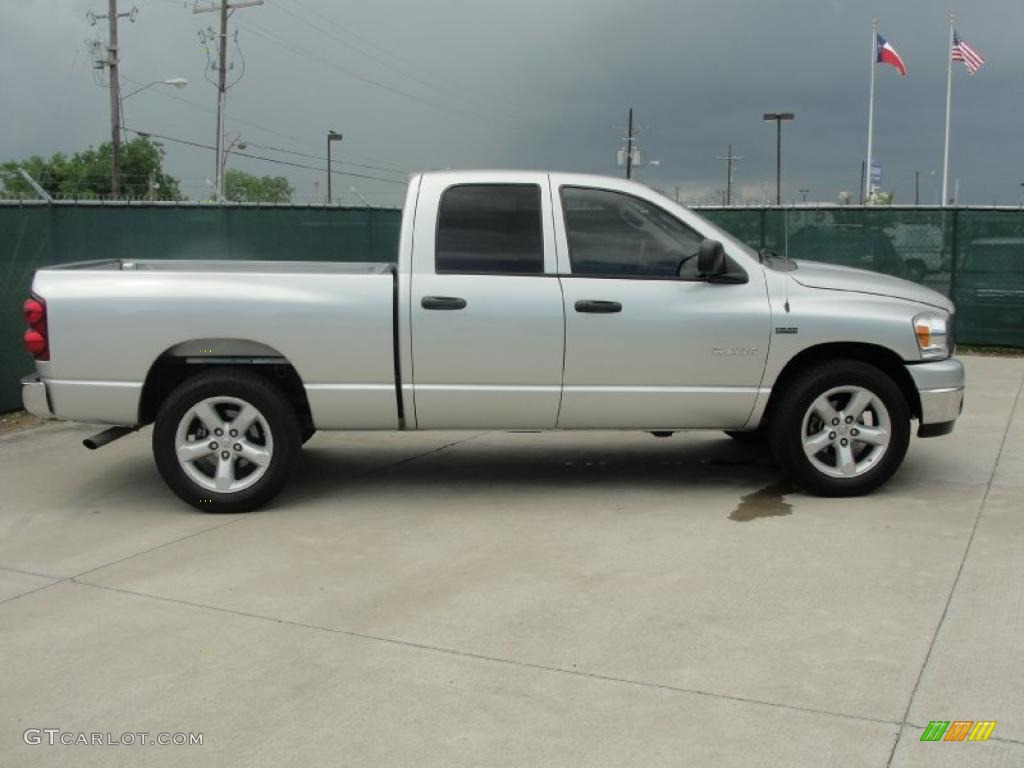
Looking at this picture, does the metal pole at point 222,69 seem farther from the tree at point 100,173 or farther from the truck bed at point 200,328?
the truck bed at point 200,328

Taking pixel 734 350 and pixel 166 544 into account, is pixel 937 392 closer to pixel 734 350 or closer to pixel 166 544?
pixel 734 350

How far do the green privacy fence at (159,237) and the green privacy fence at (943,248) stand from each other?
5809 millimetres

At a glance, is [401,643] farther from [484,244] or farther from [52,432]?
[52,432]

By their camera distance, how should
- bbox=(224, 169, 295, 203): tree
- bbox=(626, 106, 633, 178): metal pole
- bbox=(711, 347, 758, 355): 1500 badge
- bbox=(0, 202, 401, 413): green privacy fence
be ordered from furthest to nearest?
bbox=(224, 169, 295, 203): tree < bbox=(626, 106, 633, 178): metal pole < bbox=(0, 202, 401, 413): green privacy fence < bbox=(711, 347, 758, 355): 1500 badge

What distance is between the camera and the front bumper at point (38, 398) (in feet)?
20.0

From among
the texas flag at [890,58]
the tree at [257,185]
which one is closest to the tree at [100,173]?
the tree at [257,185]

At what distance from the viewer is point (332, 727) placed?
3590 millimetres

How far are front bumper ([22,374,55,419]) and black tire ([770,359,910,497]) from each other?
4301 millimetres

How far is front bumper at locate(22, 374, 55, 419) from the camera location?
240 inches

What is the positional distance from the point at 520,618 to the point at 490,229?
2.61 metres

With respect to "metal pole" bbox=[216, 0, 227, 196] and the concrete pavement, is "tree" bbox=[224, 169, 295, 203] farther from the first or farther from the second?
the concrete pavement
